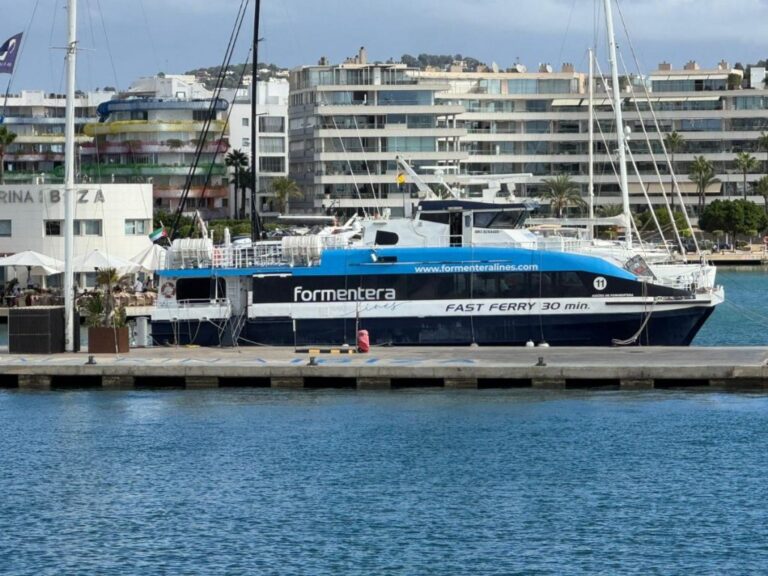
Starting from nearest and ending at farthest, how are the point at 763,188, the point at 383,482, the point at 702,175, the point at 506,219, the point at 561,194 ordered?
the point at 383,482 < the point at 506,219 < the point at 561,194 < the point at 763,188 < the point at 702,175

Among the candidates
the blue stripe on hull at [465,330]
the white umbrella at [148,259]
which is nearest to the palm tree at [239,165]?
the white umbrella at [148,259]

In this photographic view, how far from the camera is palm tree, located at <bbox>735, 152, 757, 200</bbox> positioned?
138 metres

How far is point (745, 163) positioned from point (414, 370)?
339ft

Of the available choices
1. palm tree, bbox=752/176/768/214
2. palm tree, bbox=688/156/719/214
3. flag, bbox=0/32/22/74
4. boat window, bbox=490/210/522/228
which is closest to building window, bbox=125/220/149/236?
flag, bbox=0/32/22/74

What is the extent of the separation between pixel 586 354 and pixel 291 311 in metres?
8.64

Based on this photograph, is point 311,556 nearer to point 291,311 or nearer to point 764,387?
A: point 764,387

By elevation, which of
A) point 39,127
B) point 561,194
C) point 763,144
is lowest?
point 561,194

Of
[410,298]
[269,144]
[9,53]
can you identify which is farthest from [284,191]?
[410,298]

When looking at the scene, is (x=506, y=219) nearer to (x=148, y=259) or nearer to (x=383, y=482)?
(x=383, y=482)

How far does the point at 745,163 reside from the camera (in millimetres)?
138000

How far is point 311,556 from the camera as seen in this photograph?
2655cm

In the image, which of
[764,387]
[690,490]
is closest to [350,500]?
[690,490]

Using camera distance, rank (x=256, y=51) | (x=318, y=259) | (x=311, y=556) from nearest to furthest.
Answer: (x=311, y=556) → (x=318, y=259) → (x=256, y=51)

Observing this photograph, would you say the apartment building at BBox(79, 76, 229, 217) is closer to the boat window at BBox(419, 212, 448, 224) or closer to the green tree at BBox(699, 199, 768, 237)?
the green tree at BBox(699, 199, 768, 237)
